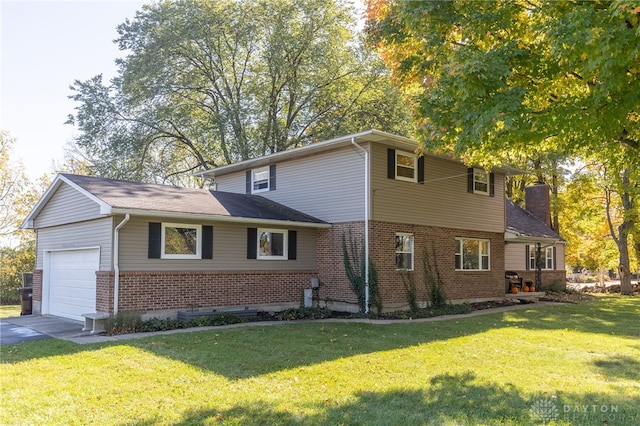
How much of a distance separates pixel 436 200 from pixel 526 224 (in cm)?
1021

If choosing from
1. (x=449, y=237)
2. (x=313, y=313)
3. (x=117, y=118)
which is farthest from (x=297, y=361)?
(x=117, y=118)

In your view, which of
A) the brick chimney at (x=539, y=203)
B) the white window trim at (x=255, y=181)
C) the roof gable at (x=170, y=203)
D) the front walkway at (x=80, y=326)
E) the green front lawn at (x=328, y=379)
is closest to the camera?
the green front lawn at (x=328, y=379)

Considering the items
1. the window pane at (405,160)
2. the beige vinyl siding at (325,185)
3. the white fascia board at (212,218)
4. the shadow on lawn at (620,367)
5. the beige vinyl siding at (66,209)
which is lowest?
the shadow on lawn at (620,367)

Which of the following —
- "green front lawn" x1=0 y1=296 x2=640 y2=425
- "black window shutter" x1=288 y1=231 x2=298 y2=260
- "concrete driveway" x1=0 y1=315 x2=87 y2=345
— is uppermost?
"black window shutter" x1=288 y1=231 x2=298 y2=260

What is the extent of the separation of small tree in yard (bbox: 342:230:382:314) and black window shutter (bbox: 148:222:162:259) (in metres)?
5.51

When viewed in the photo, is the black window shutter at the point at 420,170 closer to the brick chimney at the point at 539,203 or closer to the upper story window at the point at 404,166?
the upper story window at the point at 404,166

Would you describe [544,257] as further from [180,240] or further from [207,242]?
[180,240]

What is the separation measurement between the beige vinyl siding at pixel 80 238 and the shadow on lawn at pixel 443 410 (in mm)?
7909

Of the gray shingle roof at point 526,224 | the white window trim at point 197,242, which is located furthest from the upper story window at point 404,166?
the gray shingle roof at point 526,224

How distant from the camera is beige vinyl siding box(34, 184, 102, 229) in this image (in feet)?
42.7

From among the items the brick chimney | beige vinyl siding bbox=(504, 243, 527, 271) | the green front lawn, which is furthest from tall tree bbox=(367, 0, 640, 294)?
the brick chimney

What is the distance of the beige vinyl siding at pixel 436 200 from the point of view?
48.8ft

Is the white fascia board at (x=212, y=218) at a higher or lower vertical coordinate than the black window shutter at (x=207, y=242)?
higher

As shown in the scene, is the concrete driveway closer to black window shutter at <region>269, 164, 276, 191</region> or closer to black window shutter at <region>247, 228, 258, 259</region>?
black window shutter at <region>247, 228, 258, 259</region>
